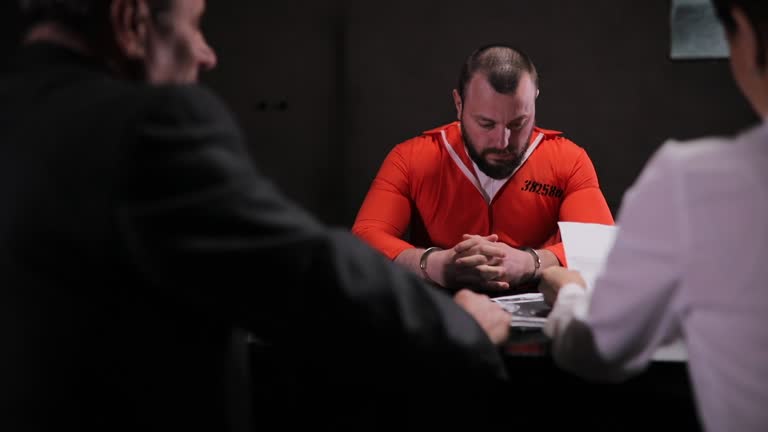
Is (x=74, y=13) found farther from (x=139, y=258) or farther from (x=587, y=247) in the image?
(x=587, y=247)

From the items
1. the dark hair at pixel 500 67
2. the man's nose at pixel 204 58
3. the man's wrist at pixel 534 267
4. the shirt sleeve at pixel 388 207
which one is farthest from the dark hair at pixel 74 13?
the dark hair at pixel 500 67

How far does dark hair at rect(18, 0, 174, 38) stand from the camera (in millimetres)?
728

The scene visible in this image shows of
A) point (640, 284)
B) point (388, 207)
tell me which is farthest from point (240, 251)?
point (388, 207)

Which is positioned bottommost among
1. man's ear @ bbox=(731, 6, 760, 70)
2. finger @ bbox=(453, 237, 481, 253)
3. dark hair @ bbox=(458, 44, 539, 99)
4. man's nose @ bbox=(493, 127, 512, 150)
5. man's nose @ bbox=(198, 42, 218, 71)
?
finger @ bbox=(453, 237, 481, 253)

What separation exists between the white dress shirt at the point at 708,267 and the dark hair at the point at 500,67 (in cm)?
135

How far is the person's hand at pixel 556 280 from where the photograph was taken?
1161 millimetres

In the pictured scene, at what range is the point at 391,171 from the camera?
7.40 ft

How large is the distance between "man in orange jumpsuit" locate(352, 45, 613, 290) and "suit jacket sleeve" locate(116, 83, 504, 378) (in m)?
1.24

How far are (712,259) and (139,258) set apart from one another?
22.3 inches

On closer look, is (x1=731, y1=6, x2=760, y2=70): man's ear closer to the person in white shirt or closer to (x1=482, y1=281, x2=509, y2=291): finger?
the person in white shirt

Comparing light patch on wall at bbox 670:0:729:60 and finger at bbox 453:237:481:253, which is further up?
light patch on wall at bbox 670:0:729:60

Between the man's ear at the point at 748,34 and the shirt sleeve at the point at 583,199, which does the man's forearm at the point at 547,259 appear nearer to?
the shirt sleeve at the point at 583,199

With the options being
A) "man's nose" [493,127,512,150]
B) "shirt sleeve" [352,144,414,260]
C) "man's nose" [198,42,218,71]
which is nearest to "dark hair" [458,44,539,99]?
"man's nose" [493,127,512,150]

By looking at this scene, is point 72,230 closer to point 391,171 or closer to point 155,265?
point 155,265
